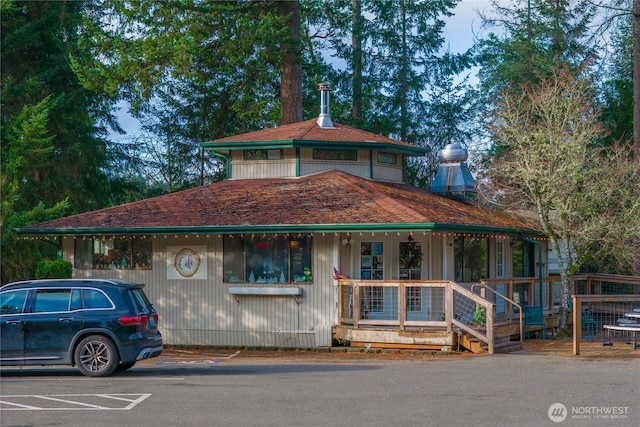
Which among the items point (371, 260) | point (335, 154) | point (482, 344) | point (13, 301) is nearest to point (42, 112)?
point (335, 154)

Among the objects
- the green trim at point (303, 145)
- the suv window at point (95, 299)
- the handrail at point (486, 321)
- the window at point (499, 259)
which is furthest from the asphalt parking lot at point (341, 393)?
the green trim at point (303, 145)

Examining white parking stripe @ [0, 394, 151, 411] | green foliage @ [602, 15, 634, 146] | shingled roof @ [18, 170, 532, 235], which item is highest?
green foliage @ [602, 15, 634, 146]

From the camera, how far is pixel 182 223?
23.1m

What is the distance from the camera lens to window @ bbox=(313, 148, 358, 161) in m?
26.7

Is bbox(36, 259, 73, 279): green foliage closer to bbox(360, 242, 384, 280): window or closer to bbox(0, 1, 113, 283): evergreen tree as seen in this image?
bbox(360, 242, 384, 280): window

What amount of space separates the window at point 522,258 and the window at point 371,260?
5208 millimetres

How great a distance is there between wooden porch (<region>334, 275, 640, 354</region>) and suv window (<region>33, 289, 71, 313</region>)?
7.34 meters

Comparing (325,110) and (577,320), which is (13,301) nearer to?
(577,320)

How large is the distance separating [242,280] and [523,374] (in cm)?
903

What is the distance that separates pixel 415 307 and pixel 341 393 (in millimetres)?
7899

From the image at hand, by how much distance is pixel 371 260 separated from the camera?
923 inches

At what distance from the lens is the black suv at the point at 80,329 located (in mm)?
16125

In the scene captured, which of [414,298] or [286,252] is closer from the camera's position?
[414,298]

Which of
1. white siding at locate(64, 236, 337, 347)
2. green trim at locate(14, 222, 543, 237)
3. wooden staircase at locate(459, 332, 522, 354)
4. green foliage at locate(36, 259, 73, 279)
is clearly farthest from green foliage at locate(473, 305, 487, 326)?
green foliage at locate(36, 259, 73, 279)
